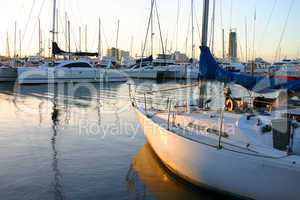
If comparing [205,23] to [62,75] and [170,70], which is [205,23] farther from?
[170,70]

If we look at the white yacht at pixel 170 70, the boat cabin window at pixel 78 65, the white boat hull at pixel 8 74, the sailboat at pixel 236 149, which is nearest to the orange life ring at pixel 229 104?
the sailboat at pixel 236 149

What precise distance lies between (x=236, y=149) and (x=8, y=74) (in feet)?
128

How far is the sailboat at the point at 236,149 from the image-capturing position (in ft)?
21.3

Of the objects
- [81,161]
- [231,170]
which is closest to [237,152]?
[231,170]

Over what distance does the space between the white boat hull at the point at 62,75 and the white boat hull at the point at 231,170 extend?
1201 inches

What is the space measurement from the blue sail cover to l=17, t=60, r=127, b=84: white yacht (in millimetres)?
28884

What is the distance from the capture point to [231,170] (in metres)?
6.99

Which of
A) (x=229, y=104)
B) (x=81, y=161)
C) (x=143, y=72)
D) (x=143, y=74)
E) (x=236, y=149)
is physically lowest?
(x=81, y=161)

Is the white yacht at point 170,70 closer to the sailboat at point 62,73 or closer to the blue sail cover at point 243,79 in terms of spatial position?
the sailboat at point 62,73

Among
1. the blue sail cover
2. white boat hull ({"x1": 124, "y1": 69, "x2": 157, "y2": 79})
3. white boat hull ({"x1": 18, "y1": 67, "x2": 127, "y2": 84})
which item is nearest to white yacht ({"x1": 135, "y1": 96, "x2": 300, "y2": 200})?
the blue sail cover

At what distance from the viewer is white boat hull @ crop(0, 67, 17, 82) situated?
136 ft

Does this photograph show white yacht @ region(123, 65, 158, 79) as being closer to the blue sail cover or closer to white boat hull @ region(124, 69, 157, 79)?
white boat hull @ region(124, 69, 157, 79)

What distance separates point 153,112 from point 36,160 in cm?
384

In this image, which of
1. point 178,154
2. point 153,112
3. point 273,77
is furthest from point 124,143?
point 273,77
